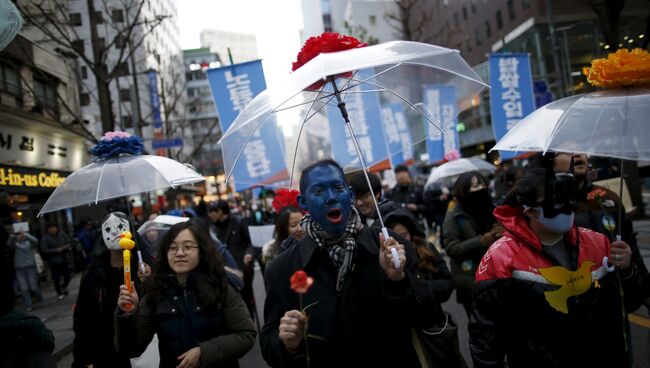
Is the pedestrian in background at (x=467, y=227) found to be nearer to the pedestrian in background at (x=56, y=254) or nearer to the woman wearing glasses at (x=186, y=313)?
the woman wearing glasses at (x=186, y=313)

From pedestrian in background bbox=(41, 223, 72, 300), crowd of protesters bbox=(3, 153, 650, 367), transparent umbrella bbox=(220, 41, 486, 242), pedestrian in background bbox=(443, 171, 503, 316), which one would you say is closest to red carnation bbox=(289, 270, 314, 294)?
crowd of protesters bbox=(3, 153, 650, 367)

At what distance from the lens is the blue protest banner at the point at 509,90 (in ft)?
39.7

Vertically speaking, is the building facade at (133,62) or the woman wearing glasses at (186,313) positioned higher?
the building facade at (133,62)

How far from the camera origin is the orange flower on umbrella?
2537 mm

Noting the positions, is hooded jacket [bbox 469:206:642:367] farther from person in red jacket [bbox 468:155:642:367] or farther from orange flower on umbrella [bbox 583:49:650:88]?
orange flower on umbrella [bbox 583:49:650:88]

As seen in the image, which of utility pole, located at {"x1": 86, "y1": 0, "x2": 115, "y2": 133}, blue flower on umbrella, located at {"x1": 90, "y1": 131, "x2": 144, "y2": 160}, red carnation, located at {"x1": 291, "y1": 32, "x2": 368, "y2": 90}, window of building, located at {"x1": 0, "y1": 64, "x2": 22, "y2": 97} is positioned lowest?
Result: blue flower on umbrella, located at {"x1": 90, "y1": 131, "x2": 144, "y2": 160}

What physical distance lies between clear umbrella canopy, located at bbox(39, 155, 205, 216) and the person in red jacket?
2270 mm

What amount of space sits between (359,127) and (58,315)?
833 centimetres

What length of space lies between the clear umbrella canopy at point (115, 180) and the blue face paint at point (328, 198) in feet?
4.92

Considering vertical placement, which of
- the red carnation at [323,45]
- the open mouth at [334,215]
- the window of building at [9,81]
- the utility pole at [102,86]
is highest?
the window of building at [9,81]

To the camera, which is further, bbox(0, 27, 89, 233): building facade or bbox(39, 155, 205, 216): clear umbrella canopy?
bbox(0, 27, 89, 233): building facade

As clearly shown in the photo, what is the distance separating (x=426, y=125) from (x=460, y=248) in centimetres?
157

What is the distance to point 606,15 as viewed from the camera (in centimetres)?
991

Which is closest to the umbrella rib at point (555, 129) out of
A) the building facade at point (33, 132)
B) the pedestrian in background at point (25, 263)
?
the pedestrian in background at point (25, 263)
